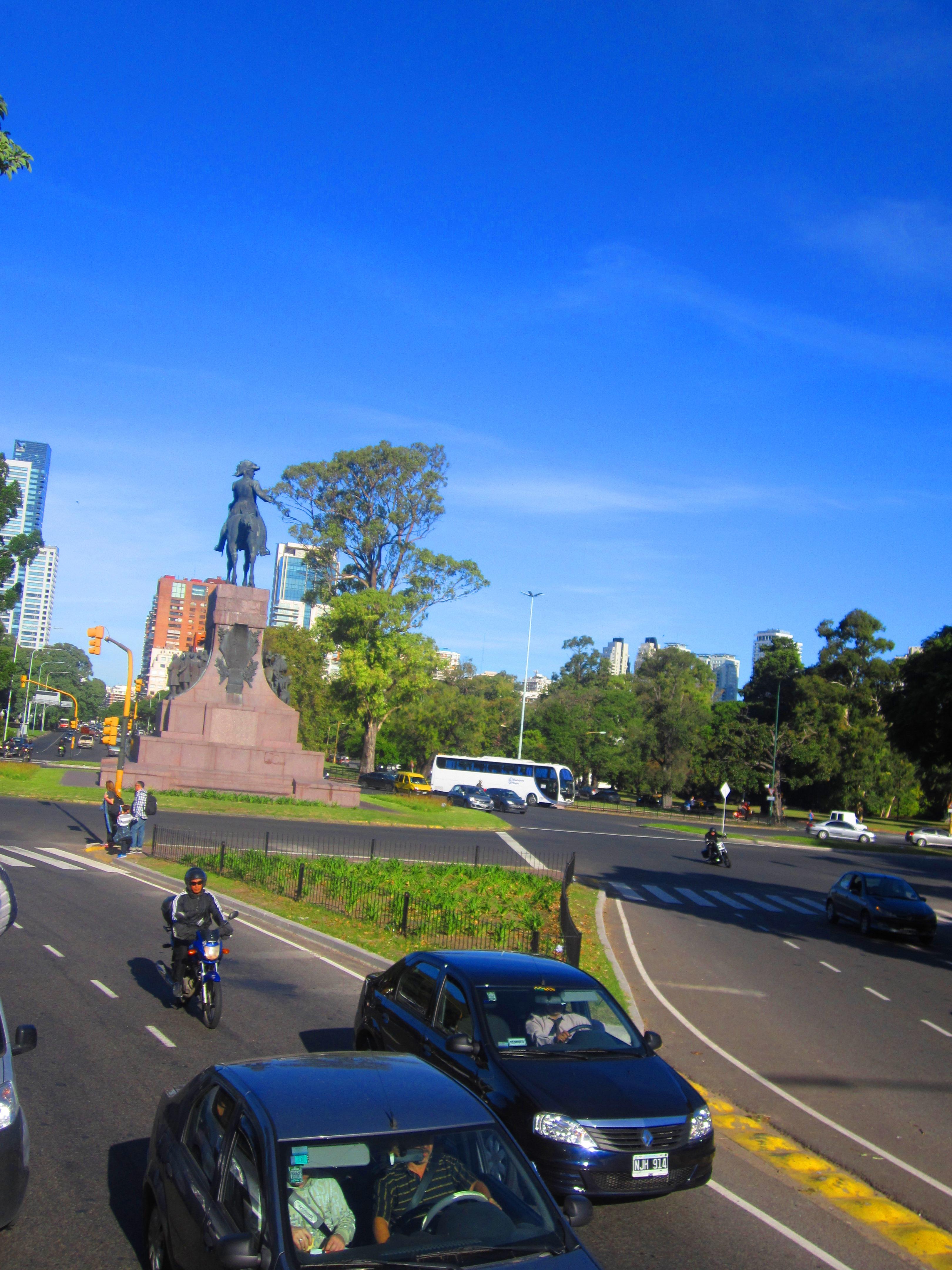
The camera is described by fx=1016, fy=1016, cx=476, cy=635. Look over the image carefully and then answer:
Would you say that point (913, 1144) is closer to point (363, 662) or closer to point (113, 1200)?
point (113, 1200)

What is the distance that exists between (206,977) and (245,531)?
36973 millimetres

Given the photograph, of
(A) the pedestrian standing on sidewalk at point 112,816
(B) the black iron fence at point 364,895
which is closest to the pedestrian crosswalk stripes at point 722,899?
(B) the black iron fence at point 364,895

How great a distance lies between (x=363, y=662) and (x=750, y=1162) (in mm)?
51440

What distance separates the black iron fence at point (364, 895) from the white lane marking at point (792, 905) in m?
6.03

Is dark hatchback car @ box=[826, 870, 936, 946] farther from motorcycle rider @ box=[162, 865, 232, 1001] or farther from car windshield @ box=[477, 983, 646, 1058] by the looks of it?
car windshield @ box=[477, 983, 646, 1058]

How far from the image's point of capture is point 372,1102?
4371 millimetres

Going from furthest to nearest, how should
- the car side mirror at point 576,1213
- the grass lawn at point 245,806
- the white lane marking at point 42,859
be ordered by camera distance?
the grass lawn at point 245,806 → the white lane marking at point 42,859 → the car side mirror at point 576,1213

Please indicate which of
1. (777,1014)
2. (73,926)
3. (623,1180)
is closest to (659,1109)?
(623,1180)

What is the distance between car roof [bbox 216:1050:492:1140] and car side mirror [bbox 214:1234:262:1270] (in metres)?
0.38

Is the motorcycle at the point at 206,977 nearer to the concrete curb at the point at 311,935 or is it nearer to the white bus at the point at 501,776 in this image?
the concrete curb at the point at 311,935

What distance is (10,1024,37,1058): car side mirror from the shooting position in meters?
6.05

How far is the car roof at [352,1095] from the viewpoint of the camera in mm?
4180

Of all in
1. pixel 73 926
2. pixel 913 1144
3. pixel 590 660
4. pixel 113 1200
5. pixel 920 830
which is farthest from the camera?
pixel 590 660

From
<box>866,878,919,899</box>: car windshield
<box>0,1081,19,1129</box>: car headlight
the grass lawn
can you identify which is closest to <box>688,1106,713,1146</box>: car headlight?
<box>0,1081,19,1129</box>: car headlight
